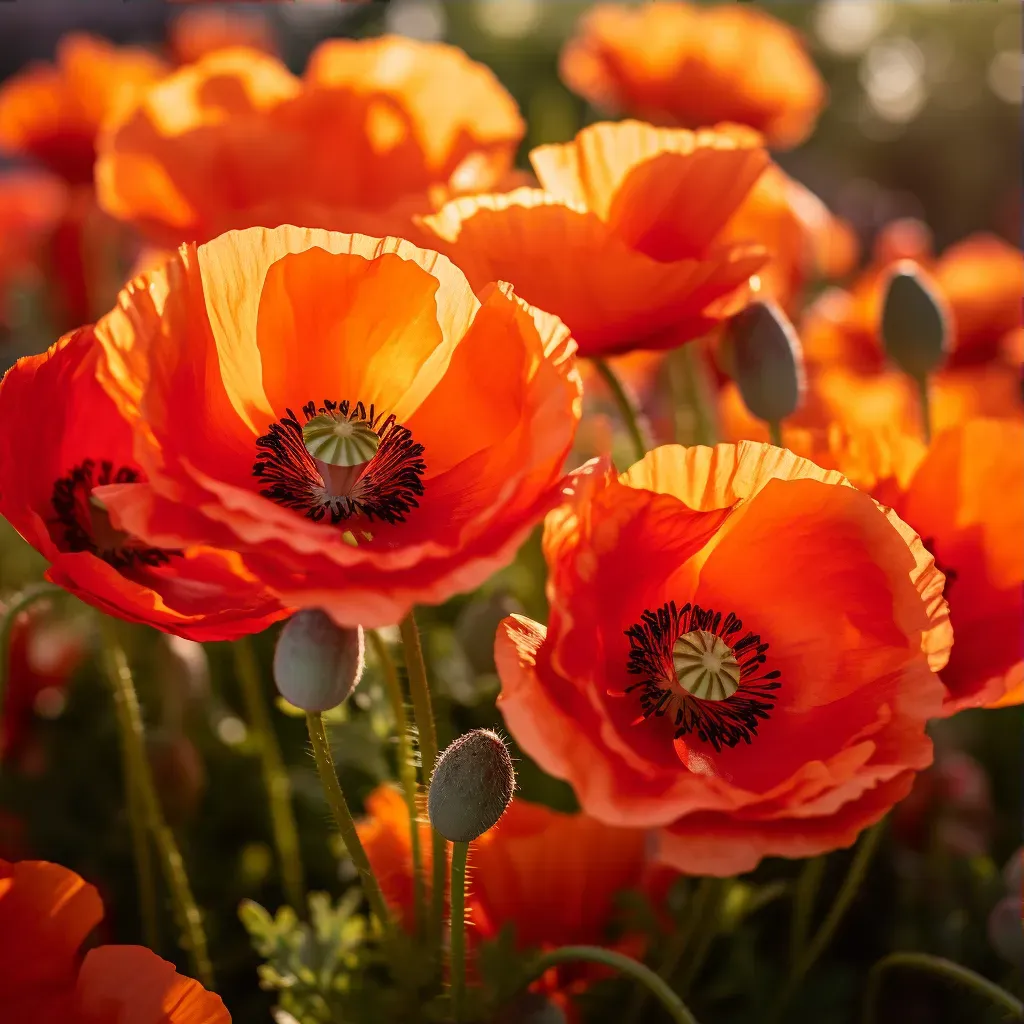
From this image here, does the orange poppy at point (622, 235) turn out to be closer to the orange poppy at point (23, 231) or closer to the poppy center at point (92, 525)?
the poppy center at point (92, 525)

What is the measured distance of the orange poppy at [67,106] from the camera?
6.01 feet

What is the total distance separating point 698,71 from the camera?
6.08 ft

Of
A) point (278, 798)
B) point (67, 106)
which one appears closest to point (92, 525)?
point (278, 798)

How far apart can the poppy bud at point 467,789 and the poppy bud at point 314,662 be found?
0.08 metres

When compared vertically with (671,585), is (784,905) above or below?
below

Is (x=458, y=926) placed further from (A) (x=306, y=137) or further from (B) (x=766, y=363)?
(A) (x=306, y=137)

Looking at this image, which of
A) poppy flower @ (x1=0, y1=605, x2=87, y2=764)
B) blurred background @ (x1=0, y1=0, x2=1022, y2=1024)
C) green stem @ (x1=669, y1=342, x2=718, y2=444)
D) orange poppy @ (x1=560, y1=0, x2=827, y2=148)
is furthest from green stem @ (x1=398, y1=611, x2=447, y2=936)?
orange poppy @ (x1=560, y1=0, x2=827, y2=148)

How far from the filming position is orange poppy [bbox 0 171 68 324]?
84.6 inches

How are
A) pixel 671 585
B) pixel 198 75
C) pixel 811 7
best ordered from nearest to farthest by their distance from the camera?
pixel 671 585 → pixel 198 75 → pixel 811 7

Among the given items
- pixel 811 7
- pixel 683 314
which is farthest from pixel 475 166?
pixel 811 7

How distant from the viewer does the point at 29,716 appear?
1.35 meters

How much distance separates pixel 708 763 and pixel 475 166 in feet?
2.26

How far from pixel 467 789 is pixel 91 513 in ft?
1.11

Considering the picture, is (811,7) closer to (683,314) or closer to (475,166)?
(475,166)
